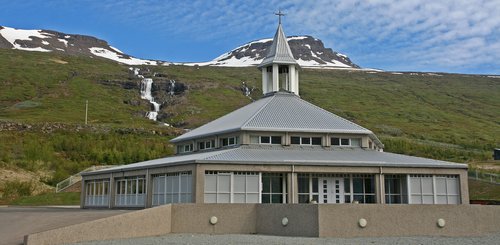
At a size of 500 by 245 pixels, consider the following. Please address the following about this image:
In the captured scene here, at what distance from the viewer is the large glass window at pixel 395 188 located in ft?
128

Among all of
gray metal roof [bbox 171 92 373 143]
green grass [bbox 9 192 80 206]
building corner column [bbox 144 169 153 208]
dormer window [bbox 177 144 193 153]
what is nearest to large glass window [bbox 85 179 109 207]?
dormer window [bbox 177 144 193 153]

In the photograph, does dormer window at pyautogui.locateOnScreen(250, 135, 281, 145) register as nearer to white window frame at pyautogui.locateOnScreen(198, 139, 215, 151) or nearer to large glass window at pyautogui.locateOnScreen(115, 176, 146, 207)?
white window frame at pyautogui.locateOnScreen(198, 139, 215, 151)

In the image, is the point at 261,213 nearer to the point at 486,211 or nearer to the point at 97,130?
the point at 486,211

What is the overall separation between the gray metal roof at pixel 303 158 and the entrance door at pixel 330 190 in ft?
5.28

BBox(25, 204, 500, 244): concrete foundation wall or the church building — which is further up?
the church building

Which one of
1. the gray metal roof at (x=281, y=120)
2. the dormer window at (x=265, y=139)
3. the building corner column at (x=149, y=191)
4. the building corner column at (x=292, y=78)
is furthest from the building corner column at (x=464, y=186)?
the building corner column at (x=149, y=191)

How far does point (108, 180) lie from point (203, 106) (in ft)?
315

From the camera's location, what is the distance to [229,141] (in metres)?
42.6

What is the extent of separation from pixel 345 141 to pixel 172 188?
46.1 feet

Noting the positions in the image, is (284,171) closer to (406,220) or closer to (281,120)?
(281,120)

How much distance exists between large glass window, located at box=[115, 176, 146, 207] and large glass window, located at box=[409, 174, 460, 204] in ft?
62.3

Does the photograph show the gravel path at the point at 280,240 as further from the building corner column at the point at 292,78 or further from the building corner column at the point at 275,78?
the building corner column at the point at 292,78

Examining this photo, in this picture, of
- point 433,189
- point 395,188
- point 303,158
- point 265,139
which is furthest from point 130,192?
point 433,189

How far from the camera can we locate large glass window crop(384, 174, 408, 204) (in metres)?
39.1
